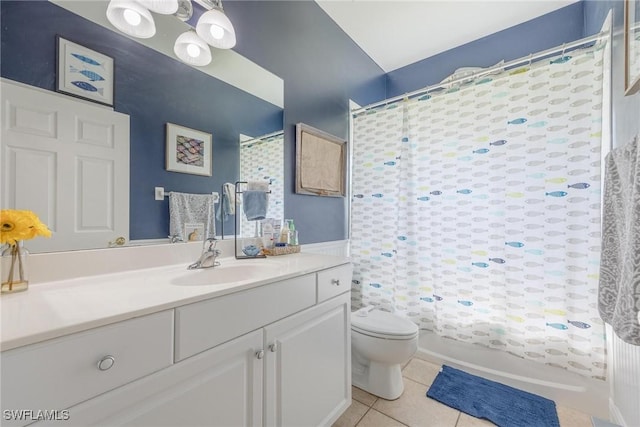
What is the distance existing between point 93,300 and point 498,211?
1.97m

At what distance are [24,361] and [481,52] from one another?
10.1ft

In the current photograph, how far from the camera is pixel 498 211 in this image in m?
1.62

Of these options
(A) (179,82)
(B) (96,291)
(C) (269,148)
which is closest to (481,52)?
(C) (269,148)

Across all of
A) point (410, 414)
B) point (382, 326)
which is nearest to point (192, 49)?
point (382, 326)

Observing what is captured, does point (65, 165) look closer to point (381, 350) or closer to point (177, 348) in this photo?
point (177, 348)

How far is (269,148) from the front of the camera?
5.26ft

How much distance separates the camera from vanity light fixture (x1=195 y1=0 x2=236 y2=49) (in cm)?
117

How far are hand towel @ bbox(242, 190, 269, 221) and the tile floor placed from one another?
1.19 metres

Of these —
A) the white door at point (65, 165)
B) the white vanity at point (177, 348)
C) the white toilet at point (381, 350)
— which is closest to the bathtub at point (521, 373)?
the white toilet at point (381, 350)

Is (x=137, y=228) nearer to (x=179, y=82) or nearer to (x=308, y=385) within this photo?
(x=179, y=82)

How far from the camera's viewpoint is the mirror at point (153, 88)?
836 millimetres

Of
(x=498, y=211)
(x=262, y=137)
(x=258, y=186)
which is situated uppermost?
(x=262, y=137)

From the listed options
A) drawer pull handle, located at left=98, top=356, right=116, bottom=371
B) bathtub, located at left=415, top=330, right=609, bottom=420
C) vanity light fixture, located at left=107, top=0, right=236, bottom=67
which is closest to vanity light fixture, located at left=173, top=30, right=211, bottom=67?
vanity light fixture, located at left=107, top=0, right=236, bottom=67

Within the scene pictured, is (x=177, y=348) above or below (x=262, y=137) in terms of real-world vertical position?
below
